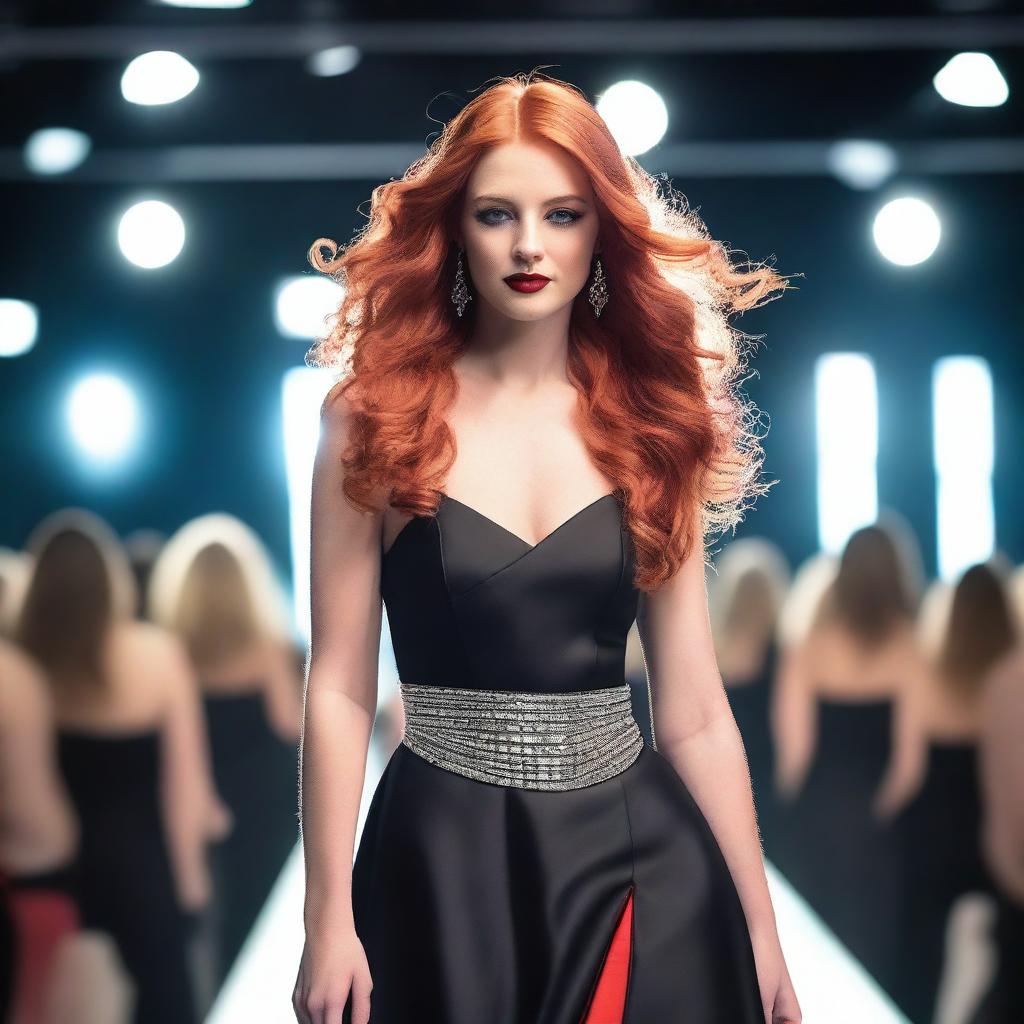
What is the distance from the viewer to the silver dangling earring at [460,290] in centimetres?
169

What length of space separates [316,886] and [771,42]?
3.40m

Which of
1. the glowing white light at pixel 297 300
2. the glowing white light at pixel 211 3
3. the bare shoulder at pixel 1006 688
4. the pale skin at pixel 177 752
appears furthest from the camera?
the glowing white light at pixel 297 300

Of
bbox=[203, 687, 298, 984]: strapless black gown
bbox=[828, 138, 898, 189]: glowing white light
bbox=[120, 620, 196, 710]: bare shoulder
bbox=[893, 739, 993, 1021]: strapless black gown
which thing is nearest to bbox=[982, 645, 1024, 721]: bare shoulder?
bbox=[893, 739, 993, 1021]: strapless black gown

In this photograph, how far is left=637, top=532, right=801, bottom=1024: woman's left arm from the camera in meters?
Answer: 1.66

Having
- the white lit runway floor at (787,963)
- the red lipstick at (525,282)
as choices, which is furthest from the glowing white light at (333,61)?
the red lipstick at (525,282)

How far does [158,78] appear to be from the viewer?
13.7ft

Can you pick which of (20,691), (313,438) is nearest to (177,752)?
(20,691)

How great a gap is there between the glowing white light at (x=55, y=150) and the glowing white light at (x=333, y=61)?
29.3 inches

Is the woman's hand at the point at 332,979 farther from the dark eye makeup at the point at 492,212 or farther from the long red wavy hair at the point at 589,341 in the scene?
the dark eye makeup at the point at 492,212

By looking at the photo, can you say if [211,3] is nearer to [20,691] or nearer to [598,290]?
[20,691]

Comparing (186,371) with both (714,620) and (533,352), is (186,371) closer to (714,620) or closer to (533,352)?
(714,620)

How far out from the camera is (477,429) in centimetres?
162

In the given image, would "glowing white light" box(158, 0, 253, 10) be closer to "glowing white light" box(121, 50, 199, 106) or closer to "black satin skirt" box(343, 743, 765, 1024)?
"glowing white light" box(121, 50, 199, 106)

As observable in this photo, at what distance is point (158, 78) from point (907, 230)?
2.46 m
